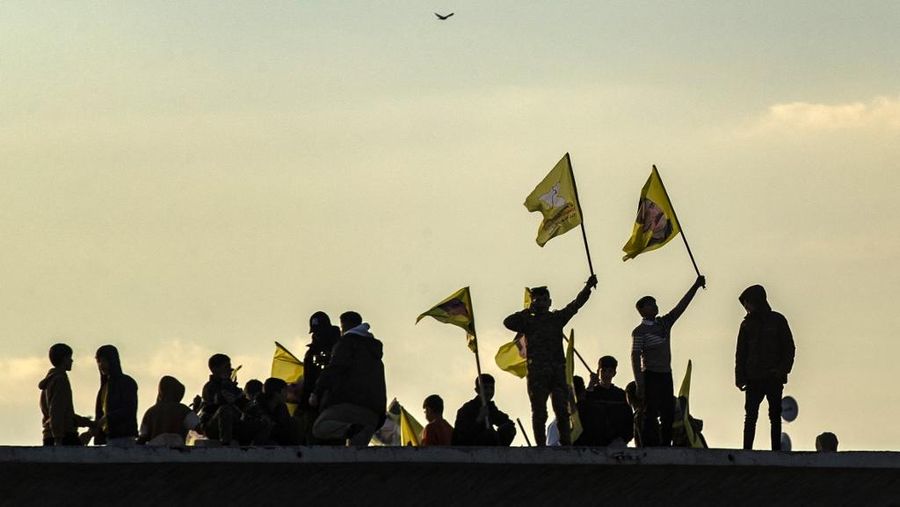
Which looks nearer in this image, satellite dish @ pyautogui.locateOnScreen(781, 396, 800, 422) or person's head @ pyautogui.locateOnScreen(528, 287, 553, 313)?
person's head @ pyautogui.locateOnScreen(528, 287, 553, 313)

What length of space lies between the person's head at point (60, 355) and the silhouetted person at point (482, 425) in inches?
150

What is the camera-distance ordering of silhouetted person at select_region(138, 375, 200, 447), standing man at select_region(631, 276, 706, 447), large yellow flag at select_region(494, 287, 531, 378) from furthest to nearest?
large yellow flag at select_region(494, 287, 531, 378) < standing man at select_region(631, 276, 706, 447) < silhouetted person at select_region(138, 375, 200, 447)

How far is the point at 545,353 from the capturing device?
21.9 m

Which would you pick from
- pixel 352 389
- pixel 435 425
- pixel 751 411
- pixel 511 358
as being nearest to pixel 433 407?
pixel 435 425

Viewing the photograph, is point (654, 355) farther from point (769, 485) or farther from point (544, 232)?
point (544, 232)

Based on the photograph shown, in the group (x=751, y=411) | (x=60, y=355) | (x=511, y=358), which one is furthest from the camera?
(x=511, y=358)

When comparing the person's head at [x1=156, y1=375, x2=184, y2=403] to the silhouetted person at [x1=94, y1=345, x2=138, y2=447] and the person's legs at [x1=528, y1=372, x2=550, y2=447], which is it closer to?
the silhouetted person at [x1=94, y1=345, x2=138, y2=447]

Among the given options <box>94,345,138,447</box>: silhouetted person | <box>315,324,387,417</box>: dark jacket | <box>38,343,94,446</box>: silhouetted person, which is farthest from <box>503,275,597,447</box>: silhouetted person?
<box>38,343,94,446</box>: silhouetted person

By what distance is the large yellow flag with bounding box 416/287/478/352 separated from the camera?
2544cm

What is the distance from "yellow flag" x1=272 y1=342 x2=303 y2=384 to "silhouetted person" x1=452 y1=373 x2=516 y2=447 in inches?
202

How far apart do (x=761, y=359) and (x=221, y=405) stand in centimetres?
526

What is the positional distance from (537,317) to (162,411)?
12.4ft

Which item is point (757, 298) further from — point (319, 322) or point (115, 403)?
point (115, 403)

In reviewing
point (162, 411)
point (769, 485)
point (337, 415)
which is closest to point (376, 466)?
point (337, 415)
